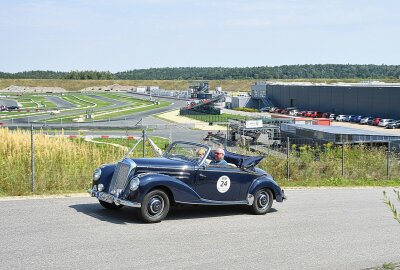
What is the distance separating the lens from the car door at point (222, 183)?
476 inches

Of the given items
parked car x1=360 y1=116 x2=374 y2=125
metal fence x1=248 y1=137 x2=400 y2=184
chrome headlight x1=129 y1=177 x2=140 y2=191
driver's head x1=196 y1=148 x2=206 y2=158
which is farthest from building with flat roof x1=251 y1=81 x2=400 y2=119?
chrome headlight x1=129 y1=177 x2=140 y2=191

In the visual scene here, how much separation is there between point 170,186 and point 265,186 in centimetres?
248

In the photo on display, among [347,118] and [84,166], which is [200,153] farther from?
[347,118]

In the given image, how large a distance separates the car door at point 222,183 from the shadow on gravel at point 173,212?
18.2 inches

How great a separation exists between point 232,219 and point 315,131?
27.2 m

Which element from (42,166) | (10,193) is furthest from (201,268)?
(42,166)

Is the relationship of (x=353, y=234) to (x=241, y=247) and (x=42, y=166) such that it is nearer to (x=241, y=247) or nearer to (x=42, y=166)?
(x=241, y=247)

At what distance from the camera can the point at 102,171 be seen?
12.4 metres

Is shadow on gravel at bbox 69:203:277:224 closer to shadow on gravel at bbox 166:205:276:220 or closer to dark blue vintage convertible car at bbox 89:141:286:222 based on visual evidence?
shadow on gravel at bbox 166:205:276:220

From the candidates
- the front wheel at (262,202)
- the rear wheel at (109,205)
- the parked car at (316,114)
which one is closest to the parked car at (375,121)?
the parked car at (316,114)

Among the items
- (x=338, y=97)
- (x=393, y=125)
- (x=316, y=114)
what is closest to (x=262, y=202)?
(x=393, y=125)

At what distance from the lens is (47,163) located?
16.7m

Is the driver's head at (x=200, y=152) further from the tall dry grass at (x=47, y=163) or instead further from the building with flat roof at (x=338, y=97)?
the building with flat roof at (x=338, y=97)

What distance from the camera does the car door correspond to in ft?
39.7
